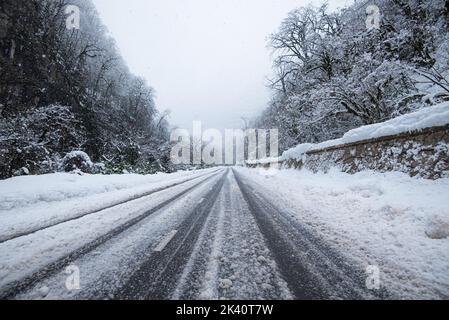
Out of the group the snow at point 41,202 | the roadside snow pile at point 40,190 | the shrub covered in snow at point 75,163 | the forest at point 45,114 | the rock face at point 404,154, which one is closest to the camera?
the snow at point 41,202

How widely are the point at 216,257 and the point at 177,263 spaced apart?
0.50 m

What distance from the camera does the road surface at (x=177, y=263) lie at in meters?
2.22

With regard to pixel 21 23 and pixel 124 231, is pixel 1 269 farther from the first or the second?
pixel 21 23

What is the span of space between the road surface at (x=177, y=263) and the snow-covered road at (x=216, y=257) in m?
0.01

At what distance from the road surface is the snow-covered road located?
0.04ft

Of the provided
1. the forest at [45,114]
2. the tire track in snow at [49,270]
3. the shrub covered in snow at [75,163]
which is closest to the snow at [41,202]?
the tire track in snow at [49,270]

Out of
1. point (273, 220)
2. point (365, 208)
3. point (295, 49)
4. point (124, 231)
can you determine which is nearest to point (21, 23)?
point (295, 49)

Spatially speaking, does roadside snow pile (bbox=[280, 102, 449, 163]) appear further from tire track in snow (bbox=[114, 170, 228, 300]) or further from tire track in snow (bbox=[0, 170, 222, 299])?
tire track in snow (bbox=[0, 170, 222, 299])

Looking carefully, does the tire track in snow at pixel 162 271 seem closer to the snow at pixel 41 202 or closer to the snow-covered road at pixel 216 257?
the snow-covered road at pixel 216 257

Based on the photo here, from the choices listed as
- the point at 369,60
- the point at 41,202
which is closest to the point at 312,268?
the point at 41,202

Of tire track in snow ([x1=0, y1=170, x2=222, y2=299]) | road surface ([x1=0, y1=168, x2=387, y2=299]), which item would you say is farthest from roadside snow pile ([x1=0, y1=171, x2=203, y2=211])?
tire track in snow ([x1=0, y1=170, x2=222, y2=299])

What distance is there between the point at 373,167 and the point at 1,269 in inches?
357
